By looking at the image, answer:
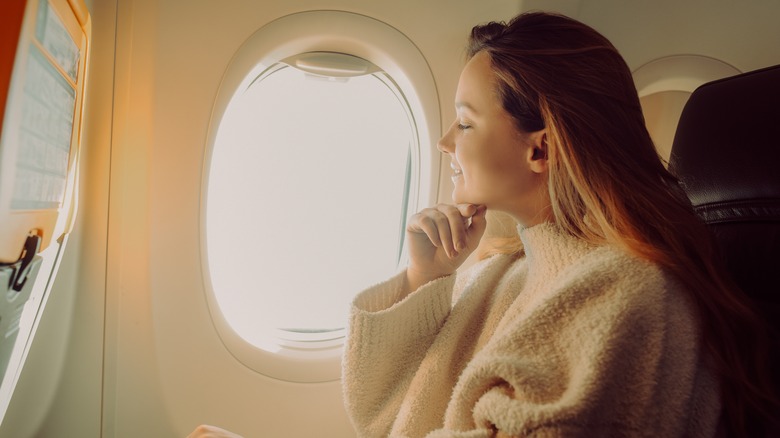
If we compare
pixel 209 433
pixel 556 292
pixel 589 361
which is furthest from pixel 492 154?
pixel 209 433

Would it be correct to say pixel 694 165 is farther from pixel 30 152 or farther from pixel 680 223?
pixel 30 152

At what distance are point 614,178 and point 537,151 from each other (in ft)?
0.52

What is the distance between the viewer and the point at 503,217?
4.86 feet

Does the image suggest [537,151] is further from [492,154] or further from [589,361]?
[589,361]

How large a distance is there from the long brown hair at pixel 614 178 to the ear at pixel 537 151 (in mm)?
17

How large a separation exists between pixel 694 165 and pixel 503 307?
420 millimetres

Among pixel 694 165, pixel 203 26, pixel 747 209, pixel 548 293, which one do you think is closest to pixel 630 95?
pixel 694 165

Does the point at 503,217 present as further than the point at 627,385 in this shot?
Yes

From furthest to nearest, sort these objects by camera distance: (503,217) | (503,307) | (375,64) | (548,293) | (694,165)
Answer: (503,217)
(375,64)
(503,307)
(694,165)
(548,293)

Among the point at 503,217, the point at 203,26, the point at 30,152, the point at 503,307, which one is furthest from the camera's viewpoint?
the point at 503,217

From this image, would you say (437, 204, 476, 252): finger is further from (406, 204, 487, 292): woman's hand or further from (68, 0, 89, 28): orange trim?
(68, 0, 89, 28): orange trim

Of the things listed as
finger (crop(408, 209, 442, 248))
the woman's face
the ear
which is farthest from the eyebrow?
finger (crop(408, 209, 442, 248))

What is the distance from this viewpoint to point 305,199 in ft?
5.20

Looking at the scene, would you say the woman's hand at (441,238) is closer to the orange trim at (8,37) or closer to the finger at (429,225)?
the finger at (429,225)
